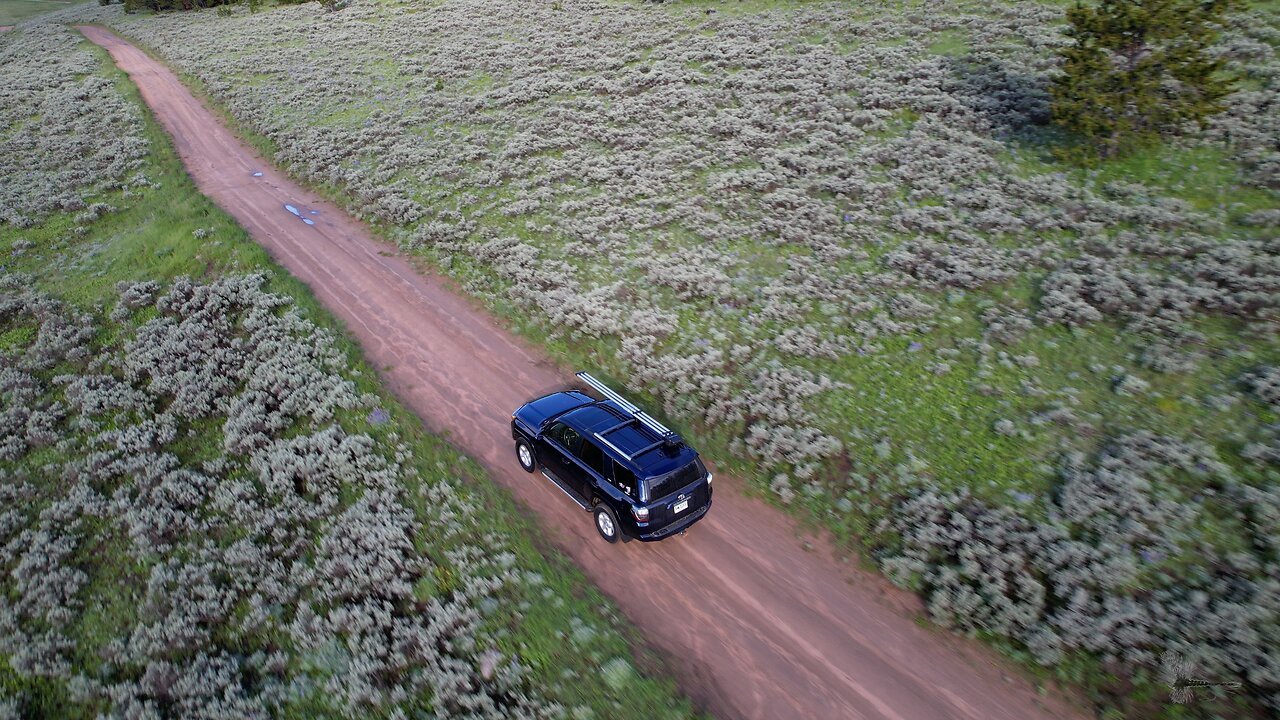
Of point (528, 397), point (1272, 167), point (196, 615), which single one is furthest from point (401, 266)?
point (1272, 167)

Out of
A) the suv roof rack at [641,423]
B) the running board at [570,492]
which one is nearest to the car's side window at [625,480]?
the suv roof rack at [641,423]

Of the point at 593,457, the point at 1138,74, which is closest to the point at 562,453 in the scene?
the point at 593,457

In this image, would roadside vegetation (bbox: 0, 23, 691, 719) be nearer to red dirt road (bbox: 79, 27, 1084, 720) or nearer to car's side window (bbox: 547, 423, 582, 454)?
red dirt road (bbox: 79, 27, 1084, 720)

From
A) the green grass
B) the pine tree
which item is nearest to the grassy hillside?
the pine tree

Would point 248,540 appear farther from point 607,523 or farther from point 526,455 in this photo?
point 607,523

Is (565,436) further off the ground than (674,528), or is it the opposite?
(565,436)

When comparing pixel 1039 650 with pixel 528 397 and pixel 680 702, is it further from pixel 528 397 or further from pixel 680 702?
pixel 528 397
